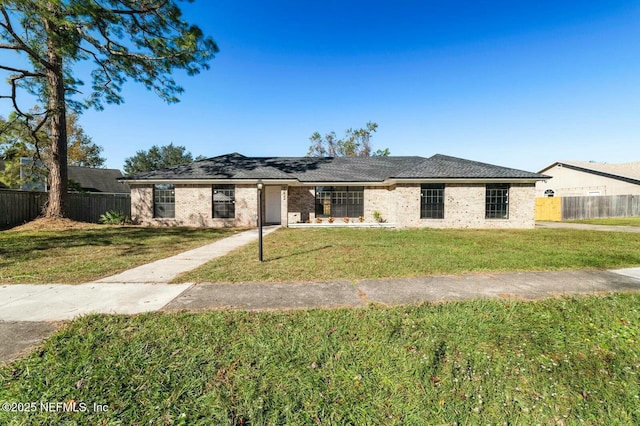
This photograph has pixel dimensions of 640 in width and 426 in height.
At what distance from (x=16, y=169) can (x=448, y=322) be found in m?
23.6

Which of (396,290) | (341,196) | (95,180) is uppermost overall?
(95,180)

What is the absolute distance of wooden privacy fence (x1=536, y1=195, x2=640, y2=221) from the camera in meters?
20.6

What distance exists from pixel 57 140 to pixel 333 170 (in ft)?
50.8

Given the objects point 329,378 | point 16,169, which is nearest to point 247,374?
point 329,378

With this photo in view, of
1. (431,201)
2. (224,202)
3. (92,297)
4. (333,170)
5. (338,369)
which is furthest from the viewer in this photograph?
(333,170)

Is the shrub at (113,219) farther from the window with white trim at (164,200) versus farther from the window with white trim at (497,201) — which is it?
the window with white trim at (497,201)

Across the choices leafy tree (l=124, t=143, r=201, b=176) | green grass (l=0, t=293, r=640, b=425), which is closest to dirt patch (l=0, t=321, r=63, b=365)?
green grass (l=0, t=293, r=640, b=425)

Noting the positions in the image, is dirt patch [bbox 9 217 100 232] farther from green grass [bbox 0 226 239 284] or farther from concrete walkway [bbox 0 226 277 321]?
concrete walkway [bbox 0 226 277 321]

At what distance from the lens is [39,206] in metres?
14.2

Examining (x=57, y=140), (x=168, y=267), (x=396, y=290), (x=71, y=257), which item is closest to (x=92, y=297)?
(x=168, y=267)

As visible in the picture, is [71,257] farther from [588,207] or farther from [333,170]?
[588,207]

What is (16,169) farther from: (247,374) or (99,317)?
(247,374)

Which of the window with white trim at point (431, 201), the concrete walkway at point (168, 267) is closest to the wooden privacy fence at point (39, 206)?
the concrete walkway at point (168, 267)

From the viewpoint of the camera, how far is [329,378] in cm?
213
